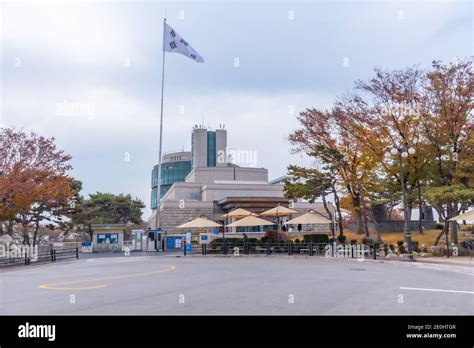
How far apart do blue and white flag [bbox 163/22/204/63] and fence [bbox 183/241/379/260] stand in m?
16.0

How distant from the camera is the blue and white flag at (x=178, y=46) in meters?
38.8

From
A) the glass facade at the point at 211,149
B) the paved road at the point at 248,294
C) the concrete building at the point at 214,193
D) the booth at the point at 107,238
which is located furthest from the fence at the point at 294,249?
the glass facade at the point at 211,149

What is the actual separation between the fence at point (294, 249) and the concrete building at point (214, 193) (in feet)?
57.7

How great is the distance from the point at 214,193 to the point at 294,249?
1048 inches

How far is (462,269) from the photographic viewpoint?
19906mm

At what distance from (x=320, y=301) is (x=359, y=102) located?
2438cm

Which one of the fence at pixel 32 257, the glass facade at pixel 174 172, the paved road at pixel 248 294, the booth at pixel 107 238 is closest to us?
the paved road at pixel 248 294

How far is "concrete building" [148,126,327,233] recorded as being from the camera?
53125 mm

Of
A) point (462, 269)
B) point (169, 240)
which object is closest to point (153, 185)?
point (169, 240)

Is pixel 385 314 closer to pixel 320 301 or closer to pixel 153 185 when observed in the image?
pixel 320 301

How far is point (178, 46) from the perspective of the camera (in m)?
39.0

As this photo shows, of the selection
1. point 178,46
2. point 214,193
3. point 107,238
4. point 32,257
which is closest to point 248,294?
point 32,257

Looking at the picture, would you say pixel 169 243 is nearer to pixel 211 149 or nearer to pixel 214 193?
pixel 214 193

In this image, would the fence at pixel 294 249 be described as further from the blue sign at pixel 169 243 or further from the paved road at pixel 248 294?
the paved road at pixel 248 294
